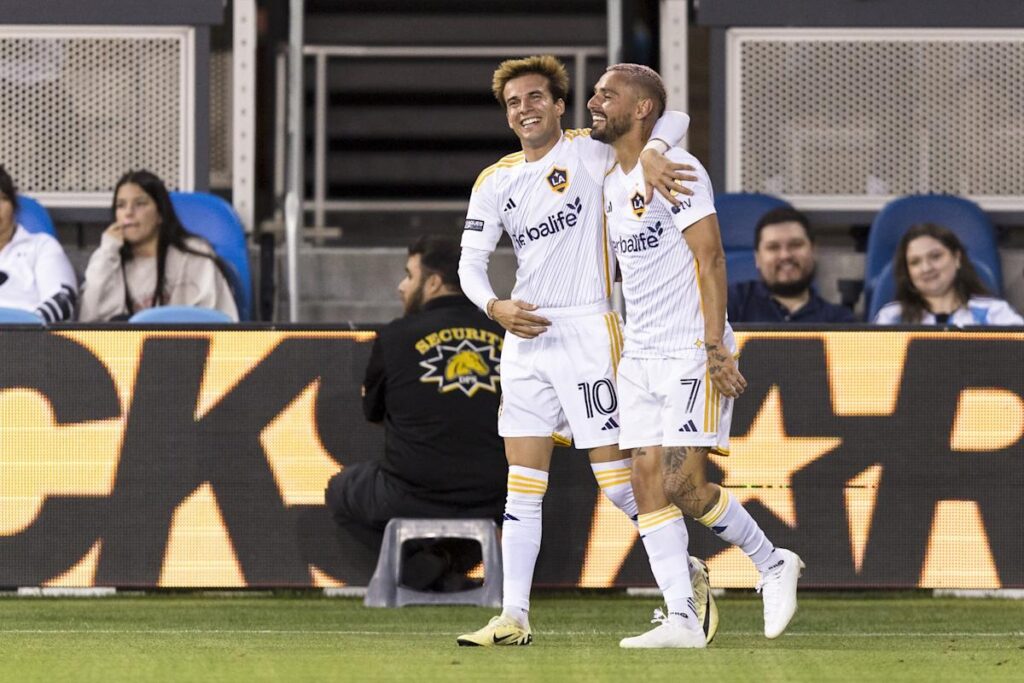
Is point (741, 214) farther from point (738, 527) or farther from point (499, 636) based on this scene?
point (499, 636)

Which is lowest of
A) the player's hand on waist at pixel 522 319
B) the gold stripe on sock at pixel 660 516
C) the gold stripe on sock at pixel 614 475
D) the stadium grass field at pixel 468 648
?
the stadium grass field at pixel 468 648

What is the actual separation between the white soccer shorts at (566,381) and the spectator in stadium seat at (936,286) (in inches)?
124

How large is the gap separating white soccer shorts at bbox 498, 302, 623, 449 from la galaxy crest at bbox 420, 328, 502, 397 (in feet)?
4.97

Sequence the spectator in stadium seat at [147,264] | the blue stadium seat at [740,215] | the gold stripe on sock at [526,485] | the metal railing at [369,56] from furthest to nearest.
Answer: the metal railing at [369,56] < the blue stadium seat at [740,215] < the spectator in stadium seat at [147,264] < the gold stripe on sock at [526,485]

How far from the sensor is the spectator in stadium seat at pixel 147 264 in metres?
9.27

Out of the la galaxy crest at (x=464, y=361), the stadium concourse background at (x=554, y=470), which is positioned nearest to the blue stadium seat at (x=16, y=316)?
the stadium concourse background at (x=554, y=470)

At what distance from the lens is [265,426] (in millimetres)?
7891

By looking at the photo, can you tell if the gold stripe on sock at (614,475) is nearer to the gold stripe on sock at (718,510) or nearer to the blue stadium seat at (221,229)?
the gold stripe on sock at (718,510)

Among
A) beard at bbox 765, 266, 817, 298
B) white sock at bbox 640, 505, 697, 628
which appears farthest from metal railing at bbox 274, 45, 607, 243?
white sock at bbox 640, 505, 697, 628

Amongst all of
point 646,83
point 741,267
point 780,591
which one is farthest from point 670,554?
point 741,267

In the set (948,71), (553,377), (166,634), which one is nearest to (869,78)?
(948,71)

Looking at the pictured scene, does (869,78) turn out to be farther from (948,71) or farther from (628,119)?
(628,119)

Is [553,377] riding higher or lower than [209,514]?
higher

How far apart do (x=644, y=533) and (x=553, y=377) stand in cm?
60
